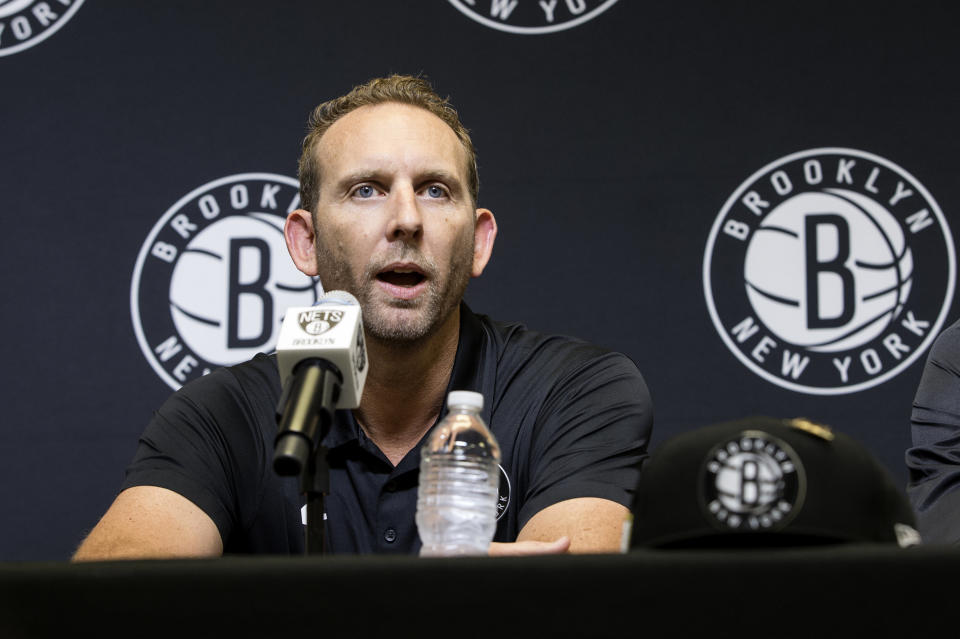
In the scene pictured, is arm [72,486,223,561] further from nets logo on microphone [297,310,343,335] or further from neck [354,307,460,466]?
nets logo on microphone [297,310,343,335]

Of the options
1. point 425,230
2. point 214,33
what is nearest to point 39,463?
point 214,33

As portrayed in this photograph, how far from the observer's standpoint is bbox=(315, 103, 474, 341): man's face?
1469 millimetres

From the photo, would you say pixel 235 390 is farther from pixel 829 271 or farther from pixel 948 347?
pixel 829 271

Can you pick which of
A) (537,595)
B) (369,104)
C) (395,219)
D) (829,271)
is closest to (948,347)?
(829,271)

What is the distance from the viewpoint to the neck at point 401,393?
4.88 ft

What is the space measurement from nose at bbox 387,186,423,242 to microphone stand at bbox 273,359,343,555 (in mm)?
617

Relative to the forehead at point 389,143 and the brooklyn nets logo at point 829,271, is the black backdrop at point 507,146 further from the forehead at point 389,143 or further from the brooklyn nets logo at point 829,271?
the forehead at point 389,143

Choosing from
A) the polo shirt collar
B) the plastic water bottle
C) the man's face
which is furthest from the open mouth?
the plastic water bottle

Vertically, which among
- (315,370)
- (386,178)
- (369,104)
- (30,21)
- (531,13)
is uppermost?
(30,21)

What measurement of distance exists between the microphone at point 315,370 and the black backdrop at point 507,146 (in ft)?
3.78

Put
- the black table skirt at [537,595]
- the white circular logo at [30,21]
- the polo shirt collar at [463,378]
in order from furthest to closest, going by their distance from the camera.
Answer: the white circular logo at [30,21] → the polo shirt collar at [463,378] → the black table skirt at [537,595]

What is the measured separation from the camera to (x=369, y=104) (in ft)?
5.30

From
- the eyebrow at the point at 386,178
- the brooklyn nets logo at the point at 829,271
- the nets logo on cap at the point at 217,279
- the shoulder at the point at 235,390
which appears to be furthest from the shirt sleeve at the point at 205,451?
the brooklyn nets logo at the point at 829,271

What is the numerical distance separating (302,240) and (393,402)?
A: 1.12ft
